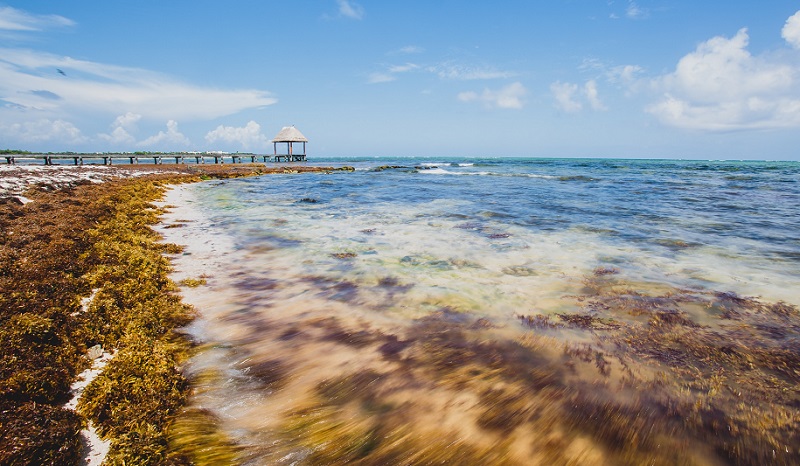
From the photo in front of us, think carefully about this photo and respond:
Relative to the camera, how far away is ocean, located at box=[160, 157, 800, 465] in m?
2.59

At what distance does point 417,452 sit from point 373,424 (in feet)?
1.38

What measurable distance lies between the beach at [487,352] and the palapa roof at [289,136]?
5561cm

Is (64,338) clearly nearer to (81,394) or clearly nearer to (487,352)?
(81,394)

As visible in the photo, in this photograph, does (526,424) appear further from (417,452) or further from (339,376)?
(339,376)

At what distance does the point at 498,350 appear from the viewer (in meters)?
3.78

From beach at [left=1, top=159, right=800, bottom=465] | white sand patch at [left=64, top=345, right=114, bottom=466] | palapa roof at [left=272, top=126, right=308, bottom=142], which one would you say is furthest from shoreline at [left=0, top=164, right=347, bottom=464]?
palapa roof at [left=272, top=126, right=308, bottom=142]

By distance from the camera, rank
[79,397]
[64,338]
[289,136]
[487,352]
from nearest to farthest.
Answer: [79,397] < [64,338] < [487,352] < [289,136]

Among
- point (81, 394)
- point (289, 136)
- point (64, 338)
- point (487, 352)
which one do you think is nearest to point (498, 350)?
point (487, 352)

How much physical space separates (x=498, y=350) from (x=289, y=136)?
204 ft

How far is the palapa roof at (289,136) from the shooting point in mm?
59406

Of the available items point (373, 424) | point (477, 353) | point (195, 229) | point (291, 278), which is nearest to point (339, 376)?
point (373, 424)

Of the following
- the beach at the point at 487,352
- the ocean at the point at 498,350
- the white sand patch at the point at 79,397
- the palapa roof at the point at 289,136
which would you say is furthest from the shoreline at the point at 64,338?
the palapa roof at the point at 289,136

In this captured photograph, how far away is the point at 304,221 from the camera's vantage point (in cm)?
1126

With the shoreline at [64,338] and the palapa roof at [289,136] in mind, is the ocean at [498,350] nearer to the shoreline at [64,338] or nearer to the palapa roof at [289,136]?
the shoreline at [64,338]
